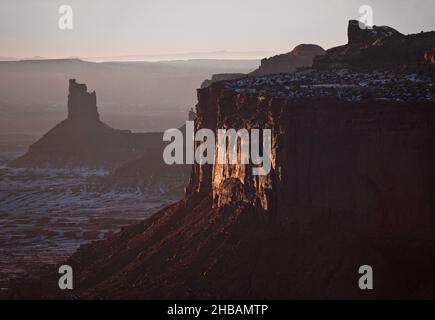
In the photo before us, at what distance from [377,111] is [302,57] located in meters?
94.5

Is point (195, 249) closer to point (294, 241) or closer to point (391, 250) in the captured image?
point (294, 241)

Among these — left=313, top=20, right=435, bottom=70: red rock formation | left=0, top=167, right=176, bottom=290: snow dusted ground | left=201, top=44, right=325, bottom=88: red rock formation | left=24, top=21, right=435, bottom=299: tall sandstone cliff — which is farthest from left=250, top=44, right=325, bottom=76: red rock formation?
left=24, top=21, right=435, bottom=299: tall sandstone cliff

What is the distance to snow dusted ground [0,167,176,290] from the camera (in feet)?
405

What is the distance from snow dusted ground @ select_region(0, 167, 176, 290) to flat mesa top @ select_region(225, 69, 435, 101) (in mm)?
34115

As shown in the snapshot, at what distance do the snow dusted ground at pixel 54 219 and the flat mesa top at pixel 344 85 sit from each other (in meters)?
34.1

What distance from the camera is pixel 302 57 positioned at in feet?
532

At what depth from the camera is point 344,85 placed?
74250 millimetres

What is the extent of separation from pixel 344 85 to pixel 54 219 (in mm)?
90889

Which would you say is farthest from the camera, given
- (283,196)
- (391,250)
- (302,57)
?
(302,57)

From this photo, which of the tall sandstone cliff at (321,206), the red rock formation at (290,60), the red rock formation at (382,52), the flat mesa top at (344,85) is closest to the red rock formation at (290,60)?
the red rock formation at (290,60)

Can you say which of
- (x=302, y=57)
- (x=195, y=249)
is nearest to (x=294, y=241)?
(x=195, y=249)

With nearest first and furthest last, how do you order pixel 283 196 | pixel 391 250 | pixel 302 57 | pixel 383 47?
→ pixel 391 250 < pixel 283 196 < pixel 383 47 < pixel 302 57

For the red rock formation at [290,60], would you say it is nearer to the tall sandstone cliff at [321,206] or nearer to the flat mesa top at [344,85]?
the flat mesa top at [344,85]

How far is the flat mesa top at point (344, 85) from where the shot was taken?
70125mm
